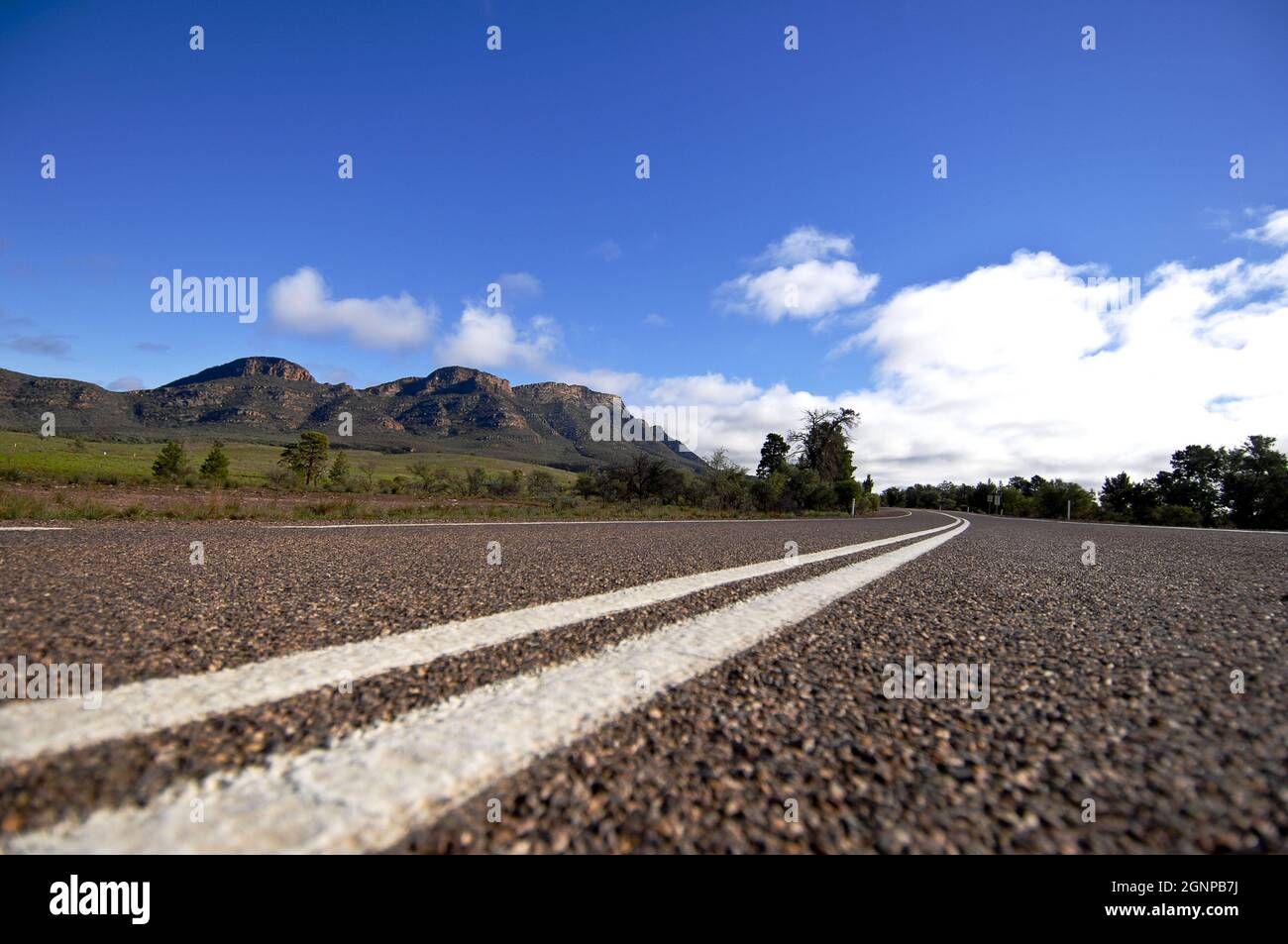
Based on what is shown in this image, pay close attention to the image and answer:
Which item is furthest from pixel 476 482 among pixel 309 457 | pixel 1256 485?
pixel 1256 485

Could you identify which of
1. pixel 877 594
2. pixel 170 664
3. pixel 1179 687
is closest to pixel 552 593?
pixel 170 664

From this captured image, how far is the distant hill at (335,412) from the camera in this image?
106500mm

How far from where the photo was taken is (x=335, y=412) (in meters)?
129

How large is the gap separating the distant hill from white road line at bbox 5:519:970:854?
290 ft

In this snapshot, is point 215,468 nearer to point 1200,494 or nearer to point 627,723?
point 627,723

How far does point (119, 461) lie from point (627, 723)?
6592 cm

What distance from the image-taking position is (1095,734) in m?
1.76

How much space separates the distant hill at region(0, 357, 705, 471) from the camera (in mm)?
106500

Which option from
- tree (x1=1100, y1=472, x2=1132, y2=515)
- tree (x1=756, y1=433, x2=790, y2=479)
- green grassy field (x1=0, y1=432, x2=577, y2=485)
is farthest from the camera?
tree (x1=756, y1=433, x2=790, y2=479)

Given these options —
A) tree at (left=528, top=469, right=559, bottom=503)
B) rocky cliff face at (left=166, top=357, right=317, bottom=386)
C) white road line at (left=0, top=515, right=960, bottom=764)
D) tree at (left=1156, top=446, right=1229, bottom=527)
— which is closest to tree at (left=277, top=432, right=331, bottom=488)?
tree at (left=528, top=469, right=559, bottom=503)

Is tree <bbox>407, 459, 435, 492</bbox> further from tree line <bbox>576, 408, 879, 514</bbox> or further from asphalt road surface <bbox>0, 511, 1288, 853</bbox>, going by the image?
asphalt road surface <bbox>0, 511, 1288, 853</bbox>

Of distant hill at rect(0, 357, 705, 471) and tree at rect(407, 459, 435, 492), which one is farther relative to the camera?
distant hill at rect(0, 357, 705, 471)

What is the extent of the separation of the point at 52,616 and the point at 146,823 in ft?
9.13

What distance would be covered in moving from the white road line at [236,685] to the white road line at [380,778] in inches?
20.1
